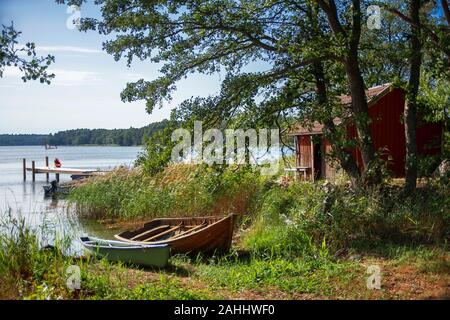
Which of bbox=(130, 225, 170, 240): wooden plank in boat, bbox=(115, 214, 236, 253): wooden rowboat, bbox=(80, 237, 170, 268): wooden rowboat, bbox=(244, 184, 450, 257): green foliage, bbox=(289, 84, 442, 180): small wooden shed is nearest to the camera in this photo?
bbox=(80, 237, 170, 268): wooden rowboat

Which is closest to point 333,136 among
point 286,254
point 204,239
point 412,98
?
point 412,98

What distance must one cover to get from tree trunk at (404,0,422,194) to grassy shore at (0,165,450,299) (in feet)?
2.36

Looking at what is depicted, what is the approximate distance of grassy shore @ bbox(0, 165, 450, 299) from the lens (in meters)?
7.02

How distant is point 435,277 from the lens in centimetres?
809

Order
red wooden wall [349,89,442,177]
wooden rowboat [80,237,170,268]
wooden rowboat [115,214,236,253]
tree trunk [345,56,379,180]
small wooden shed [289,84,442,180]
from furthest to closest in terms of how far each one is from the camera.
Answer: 1. red wooden wall [349,89,442,177]
2. small wooden shed [289,84,442,180]
3. tree trunk [345,56,379,180]
4. wooden rowboat [115,214,236,253]
5. wooden rowboat [80,237,170,268]

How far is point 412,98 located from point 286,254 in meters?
5.54

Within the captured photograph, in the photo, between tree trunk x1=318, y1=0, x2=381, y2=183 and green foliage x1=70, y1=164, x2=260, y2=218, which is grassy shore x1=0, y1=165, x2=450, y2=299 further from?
tree trunk x1=318, y1=0, x2=381, y2=183

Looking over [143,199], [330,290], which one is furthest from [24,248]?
[143,199]

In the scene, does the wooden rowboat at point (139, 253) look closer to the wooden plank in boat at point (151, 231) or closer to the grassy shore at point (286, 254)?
the grassy shore at point (286, 254)

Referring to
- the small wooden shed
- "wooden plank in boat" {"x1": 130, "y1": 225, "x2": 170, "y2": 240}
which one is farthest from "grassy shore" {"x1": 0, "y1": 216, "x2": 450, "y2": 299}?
the small wooden shed

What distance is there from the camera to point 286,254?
34.4 feet

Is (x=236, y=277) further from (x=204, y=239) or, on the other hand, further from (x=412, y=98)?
(x=412, y=98)
